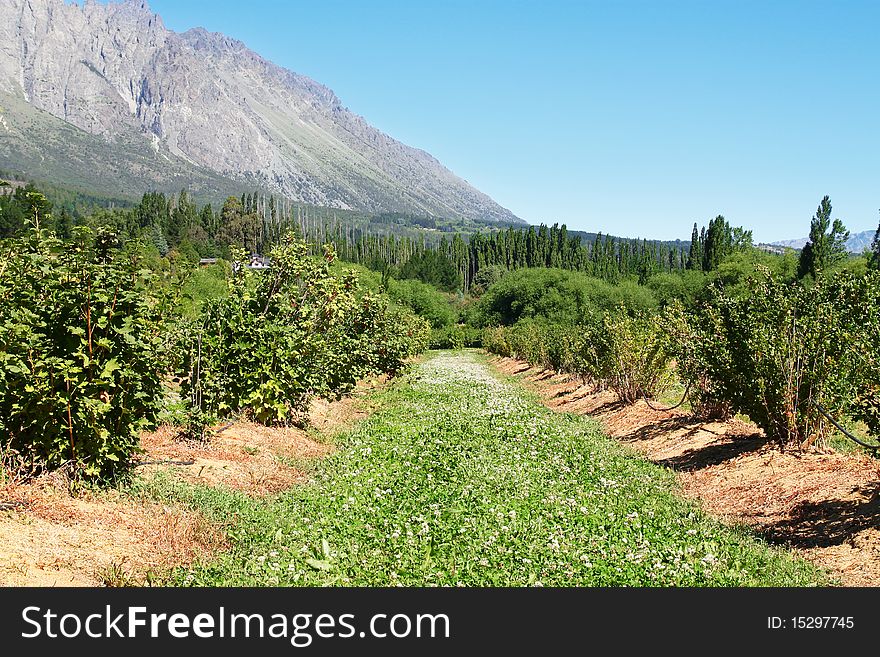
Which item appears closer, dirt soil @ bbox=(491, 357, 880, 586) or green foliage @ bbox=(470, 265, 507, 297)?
dirt soil @ bbox=(491, 357, 880, 586)

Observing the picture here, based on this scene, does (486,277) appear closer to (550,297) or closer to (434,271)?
(434,271)

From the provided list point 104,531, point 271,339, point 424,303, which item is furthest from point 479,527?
point 424,303

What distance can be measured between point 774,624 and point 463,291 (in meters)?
154

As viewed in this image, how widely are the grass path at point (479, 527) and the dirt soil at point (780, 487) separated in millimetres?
506

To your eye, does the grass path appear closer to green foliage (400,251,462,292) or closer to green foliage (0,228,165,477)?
green foliage (0,228,165,477)

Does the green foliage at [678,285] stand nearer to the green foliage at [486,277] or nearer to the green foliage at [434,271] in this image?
the green foliage at [486,277]

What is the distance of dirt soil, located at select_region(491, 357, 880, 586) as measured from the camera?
8.34 meters

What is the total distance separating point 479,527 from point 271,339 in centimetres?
771

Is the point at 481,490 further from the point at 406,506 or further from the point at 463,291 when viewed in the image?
the point at 463,291

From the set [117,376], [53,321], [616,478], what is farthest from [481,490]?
[53,321]

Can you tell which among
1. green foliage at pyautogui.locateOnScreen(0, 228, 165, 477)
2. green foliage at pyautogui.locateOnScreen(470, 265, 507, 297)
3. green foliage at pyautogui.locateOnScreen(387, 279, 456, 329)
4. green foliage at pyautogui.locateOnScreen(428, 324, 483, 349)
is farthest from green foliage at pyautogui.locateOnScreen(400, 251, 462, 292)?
green foliage at pyautogui.locateOnScreen(0, 228, 165, 477)

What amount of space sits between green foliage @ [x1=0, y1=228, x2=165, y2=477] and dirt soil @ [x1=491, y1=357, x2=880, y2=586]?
8.27 meters

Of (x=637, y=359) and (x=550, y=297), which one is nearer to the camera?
(x=637, y=359)

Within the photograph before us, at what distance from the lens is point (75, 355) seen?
8164mm
